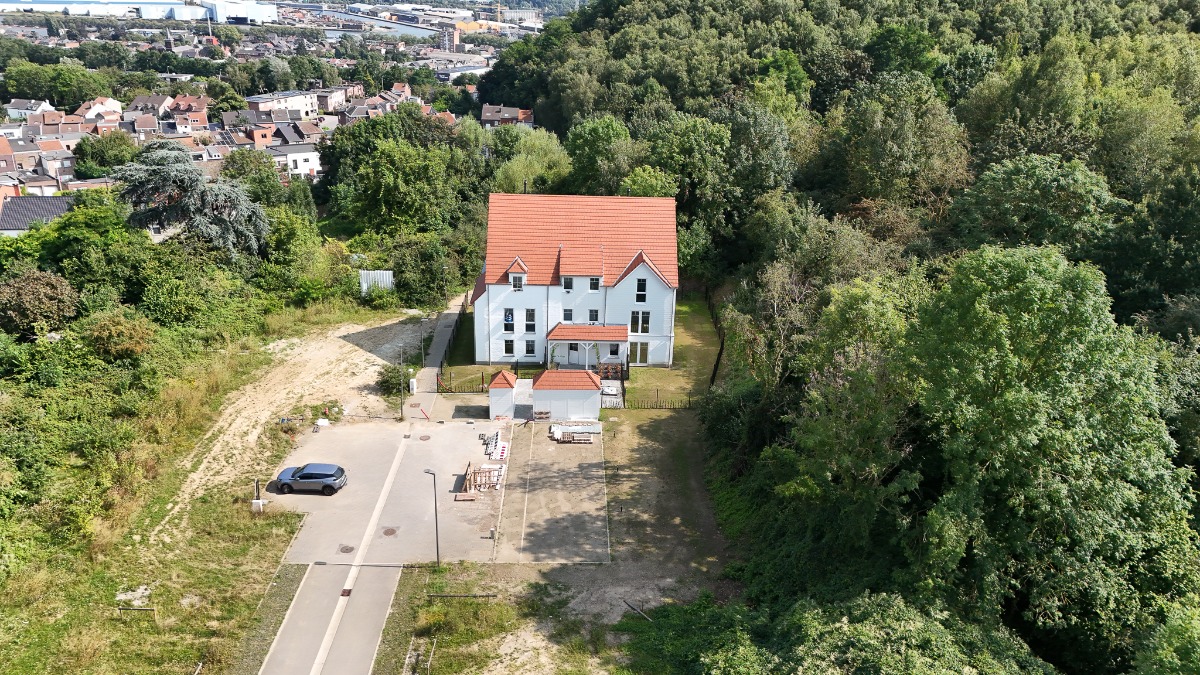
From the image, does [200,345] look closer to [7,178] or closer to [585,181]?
[585,181]

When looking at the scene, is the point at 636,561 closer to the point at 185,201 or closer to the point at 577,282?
the point at 577,282

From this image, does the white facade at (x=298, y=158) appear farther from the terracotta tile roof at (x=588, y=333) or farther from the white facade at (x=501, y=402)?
the white facade at (x=501, y=402)

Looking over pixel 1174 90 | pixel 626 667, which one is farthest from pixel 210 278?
pixel 1174 90

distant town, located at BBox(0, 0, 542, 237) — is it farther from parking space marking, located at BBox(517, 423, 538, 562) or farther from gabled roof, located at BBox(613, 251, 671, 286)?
parking space marking, located at BBox(517, 423, 538, 562)

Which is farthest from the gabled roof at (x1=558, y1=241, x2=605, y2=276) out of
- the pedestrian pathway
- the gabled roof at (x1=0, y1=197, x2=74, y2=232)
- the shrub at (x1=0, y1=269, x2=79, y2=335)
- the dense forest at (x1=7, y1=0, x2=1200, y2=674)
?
the gabled roof at (x1=0, y1=197, x2=74, y2=232)

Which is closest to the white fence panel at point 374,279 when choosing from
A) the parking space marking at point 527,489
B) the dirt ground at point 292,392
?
the dirt ground at point 292,392

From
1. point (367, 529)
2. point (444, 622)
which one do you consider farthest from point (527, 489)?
point (444, 622)
